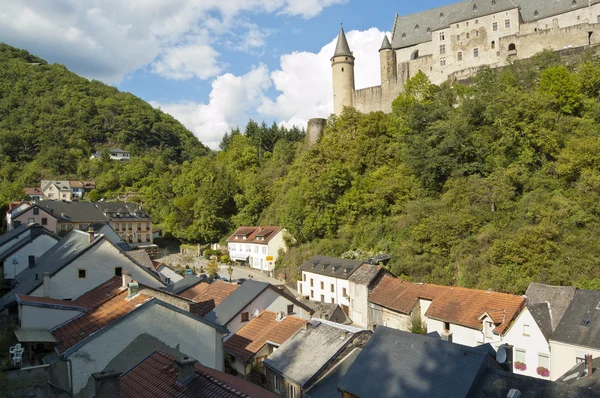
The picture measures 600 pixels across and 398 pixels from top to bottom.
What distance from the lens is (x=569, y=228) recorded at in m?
25.6

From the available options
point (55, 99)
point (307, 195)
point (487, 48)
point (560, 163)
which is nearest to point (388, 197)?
point (307, 195)

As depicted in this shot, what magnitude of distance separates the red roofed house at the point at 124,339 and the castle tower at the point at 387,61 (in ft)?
158

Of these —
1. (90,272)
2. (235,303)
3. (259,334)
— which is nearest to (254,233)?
(235,303)

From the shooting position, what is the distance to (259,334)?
20.0m

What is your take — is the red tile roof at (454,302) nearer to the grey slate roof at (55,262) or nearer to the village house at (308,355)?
the village house at (308,355)

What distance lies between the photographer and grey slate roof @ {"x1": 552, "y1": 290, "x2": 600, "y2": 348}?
60.5ft

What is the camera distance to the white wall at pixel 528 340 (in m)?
19.9

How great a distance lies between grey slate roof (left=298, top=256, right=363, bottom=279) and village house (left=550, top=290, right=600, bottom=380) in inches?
578

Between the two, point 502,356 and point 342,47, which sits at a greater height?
point 342,47

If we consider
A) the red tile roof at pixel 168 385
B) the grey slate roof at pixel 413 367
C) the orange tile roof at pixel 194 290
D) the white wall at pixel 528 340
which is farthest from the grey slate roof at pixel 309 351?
the orange tile roof at pixel 194 290

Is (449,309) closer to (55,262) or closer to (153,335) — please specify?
(153,335)

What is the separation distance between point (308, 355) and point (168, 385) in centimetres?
850

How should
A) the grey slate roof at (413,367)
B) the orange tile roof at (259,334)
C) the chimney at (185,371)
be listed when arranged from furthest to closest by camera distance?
the orange tile roof at (259,334), the grey slate roof at (413,367), the chimney at (185,371)

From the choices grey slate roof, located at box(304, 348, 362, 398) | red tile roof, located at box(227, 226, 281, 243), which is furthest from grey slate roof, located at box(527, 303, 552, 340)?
red tile roof, located at box(227, 226, 281, 243)
